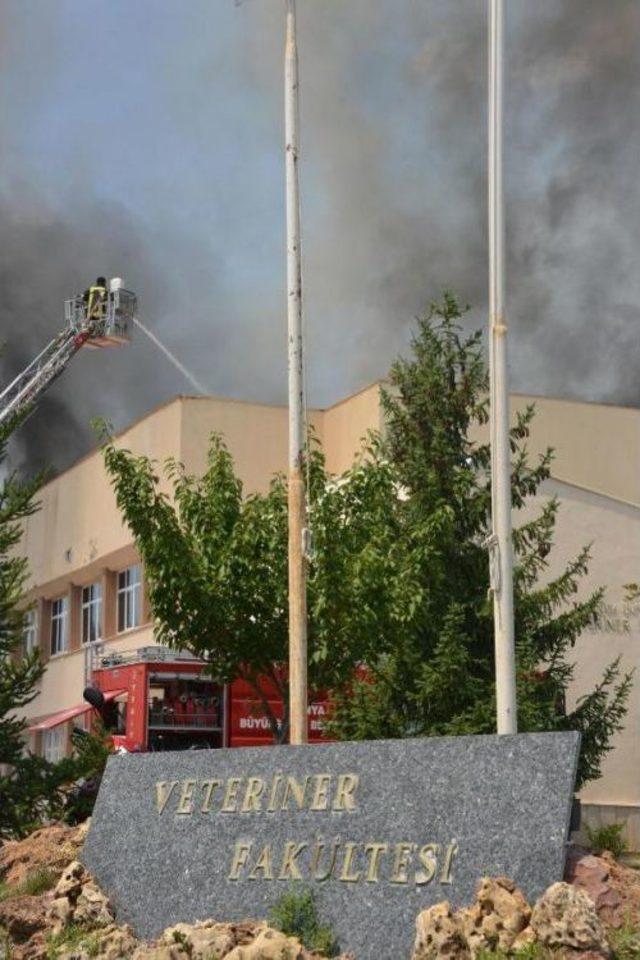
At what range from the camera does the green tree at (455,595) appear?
25719 mm

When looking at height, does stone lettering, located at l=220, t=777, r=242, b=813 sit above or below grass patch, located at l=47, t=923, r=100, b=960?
above

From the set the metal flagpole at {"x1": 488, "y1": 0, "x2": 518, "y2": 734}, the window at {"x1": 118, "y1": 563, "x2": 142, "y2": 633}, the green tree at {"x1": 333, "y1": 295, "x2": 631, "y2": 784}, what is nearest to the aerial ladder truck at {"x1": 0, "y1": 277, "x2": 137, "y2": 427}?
the window at {"x1": 118, "y1": 563, "x2": 142, "y2": 633}

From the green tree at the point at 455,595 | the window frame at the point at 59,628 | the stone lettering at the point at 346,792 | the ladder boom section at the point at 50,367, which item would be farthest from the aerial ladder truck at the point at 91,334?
the stone lettering at the point at 346,792

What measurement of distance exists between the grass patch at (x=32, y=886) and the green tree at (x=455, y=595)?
9.43 metres

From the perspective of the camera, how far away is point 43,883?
14.9 m

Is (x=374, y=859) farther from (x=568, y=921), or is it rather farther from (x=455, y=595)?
(x=455, y=595)

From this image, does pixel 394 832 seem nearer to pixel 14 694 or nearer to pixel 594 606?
pixel 14 694

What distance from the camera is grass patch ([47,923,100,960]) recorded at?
1298cm

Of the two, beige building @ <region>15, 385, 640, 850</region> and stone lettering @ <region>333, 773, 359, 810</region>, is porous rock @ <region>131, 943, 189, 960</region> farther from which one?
beige building @ <region>15, 385, 640, 850</region>

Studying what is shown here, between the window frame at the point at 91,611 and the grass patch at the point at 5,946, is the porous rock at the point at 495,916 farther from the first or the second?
the window frame at the point at 91,611

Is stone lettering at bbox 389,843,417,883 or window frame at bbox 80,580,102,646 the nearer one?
stone lettering at bbox 389,843,417,883

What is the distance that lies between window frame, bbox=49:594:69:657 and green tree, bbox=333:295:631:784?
83.4ft

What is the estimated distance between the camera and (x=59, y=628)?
53781mm

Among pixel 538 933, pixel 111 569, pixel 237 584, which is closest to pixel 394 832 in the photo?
pixel 538 933
